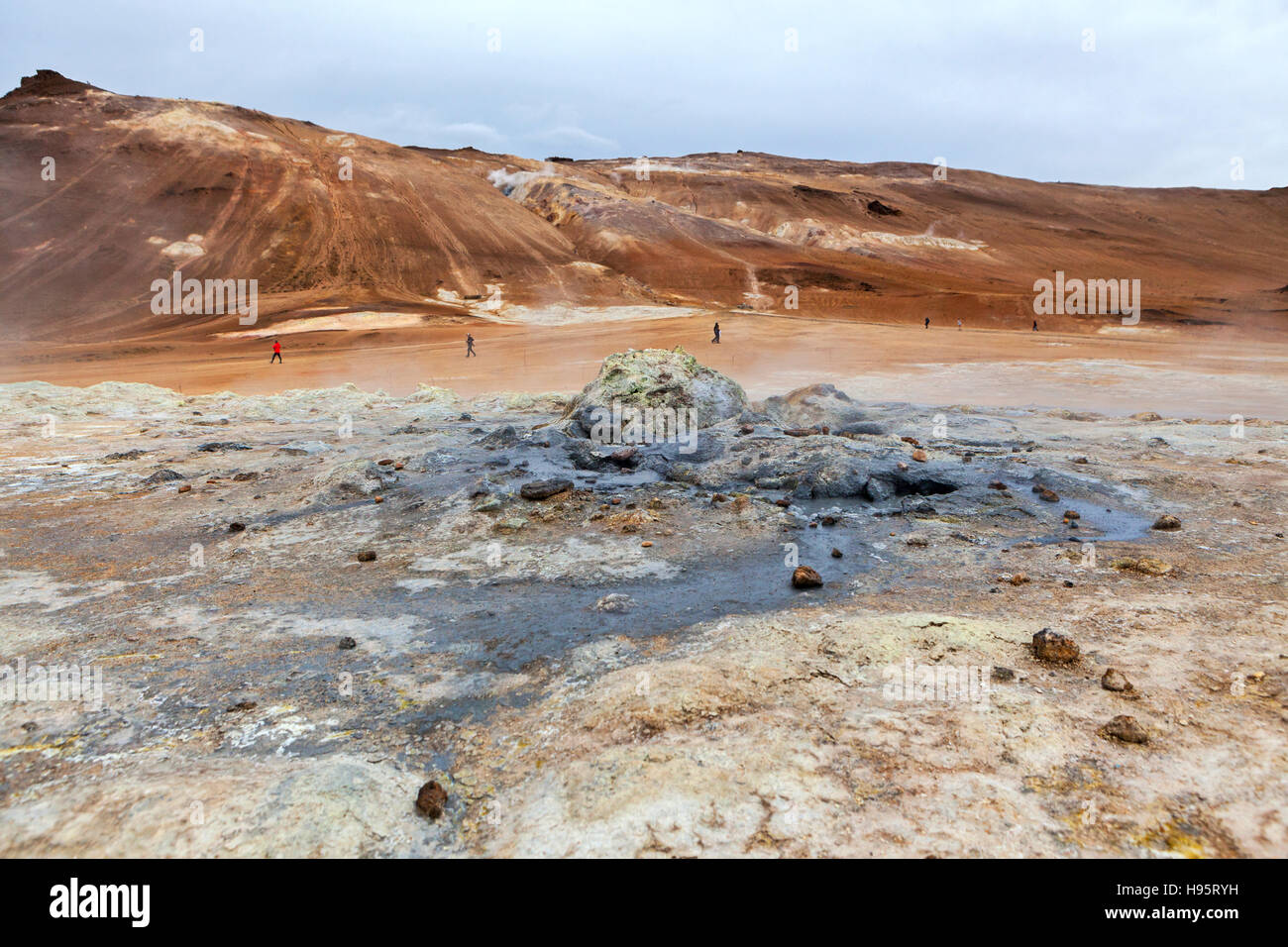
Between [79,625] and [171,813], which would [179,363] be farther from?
[171,813]

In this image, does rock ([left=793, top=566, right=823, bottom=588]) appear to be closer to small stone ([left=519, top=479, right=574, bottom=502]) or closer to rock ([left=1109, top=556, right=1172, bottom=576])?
rock ([left=1109, top=556, right=1172, bottom=576])

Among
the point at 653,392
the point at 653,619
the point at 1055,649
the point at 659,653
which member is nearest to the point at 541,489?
the point at 653,619

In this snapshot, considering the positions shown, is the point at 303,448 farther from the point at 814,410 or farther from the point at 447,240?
the point at 447,240

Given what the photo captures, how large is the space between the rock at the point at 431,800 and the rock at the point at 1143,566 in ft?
15.8

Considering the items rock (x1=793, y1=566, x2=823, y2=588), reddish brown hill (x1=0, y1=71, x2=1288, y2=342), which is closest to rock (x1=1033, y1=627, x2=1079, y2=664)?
rock (x1=793, y1=566, x2=823, y2=588)

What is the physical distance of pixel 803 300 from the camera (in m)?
46.2

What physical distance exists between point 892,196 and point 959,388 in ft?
234

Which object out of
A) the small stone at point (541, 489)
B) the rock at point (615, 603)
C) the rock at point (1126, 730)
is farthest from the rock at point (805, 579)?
the small stone at point (541, 489)

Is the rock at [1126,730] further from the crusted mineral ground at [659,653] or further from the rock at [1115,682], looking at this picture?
the rock at [1115,682]

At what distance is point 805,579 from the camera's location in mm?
5324

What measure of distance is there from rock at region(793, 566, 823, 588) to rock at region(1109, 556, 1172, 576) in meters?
2.11

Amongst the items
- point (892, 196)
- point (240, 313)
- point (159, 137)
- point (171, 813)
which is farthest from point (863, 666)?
point (892, 196)

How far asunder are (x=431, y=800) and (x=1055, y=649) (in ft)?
10.2

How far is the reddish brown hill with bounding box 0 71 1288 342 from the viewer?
135 ft
